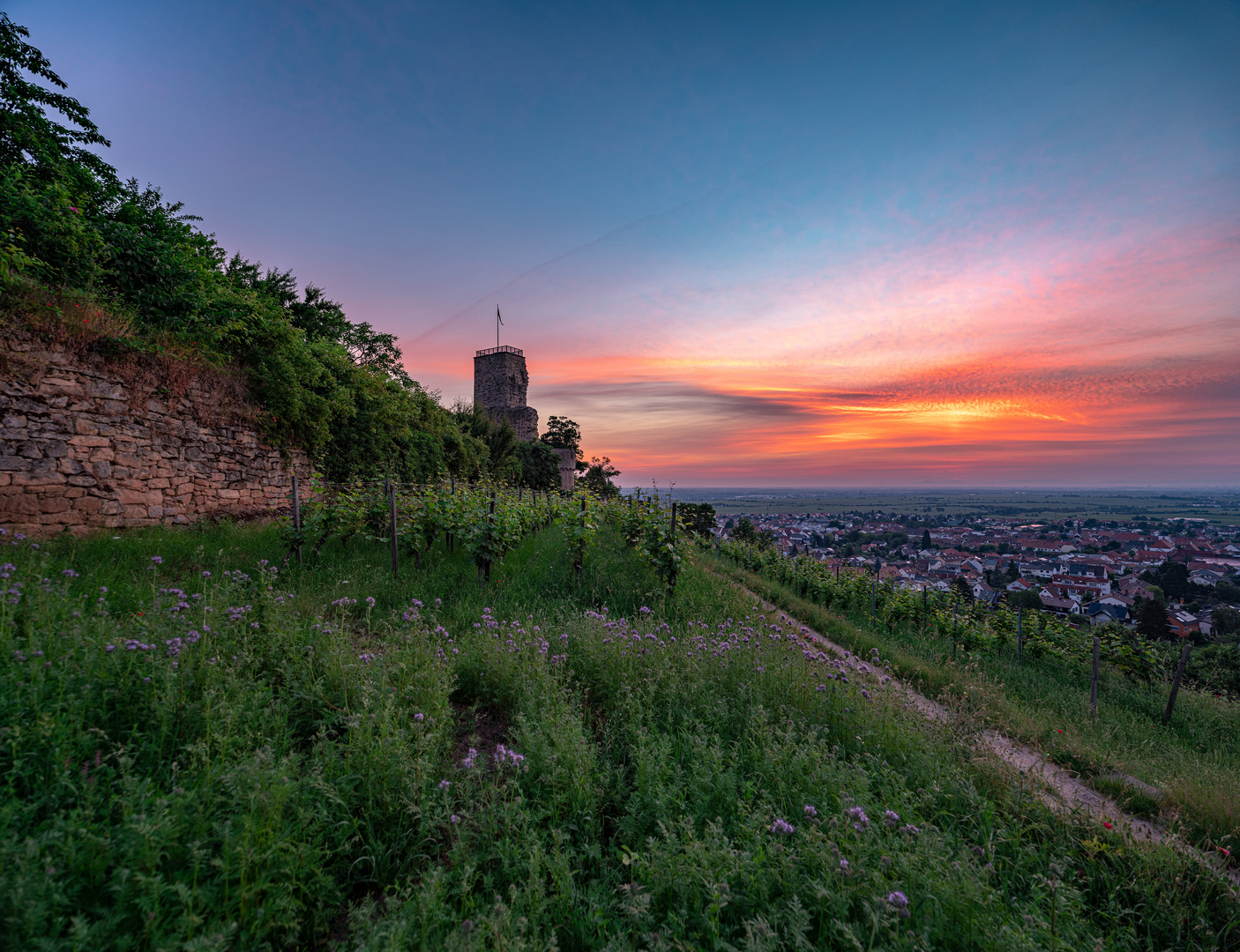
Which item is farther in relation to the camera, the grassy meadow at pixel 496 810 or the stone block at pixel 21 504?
the stone block at pixel 21 504

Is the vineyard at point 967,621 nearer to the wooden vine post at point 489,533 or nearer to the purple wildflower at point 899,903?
the purple wildflower at point 899,903

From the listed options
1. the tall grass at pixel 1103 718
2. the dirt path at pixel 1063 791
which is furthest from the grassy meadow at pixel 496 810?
the tall grass at pixel 1103 718

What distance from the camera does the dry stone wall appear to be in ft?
20.3

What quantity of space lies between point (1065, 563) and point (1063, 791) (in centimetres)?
2428

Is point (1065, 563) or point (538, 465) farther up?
point (538, 465)

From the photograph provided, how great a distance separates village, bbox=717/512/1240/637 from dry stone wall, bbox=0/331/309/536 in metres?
15.5

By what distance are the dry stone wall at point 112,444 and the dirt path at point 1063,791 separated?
35.7 feet

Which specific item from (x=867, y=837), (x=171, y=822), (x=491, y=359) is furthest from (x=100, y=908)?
(x=491, y=359)

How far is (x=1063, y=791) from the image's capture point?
3752 mm

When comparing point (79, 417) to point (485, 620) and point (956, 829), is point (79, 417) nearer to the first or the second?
point (485, 620)

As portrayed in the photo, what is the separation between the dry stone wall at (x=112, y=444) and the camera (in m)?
6.18

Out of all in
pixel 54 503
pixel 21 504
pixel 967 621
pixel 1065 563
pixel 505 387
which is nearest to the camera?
pixel 21 504

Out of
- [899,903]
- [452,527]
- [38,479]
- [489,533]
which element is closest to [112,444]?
[38,479]

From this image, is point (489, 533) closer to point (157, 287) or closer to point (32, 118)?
point (157, 287)
